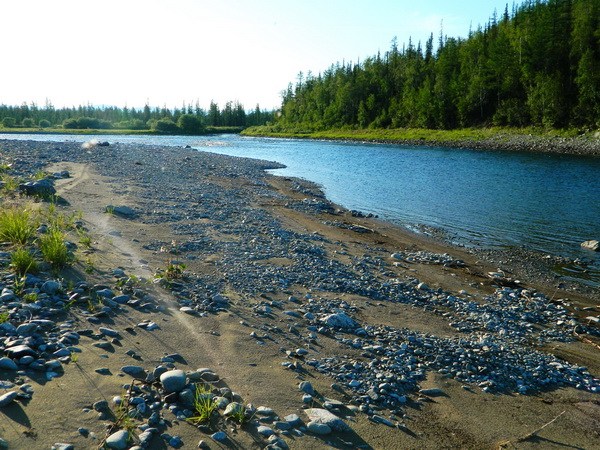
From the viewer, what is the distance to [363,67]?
579 feet

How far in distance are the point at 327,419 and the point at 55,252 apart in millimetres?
6811

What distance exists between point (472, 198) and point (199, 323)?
84.8ft

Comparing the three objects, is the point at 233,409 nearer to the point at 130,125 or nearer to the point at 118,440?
the point at 118,440

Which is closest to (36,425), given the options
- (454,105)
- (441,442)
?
(441,442)

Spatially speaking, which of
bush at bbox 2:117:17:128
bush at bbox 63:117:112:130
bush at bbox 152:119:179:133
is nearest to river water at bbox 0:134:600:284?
bush at bbox 152:119:179:133

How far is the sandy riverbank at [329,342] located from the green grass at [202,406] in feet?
0.47

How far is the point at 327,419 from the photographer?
586cm

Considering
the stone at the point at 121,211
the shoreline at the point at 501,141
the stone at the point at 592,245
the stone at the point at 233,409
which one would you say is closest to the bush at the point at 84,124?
the shoreline at the point at 501,141

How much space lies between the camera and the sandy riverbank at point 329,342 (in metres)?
5.82

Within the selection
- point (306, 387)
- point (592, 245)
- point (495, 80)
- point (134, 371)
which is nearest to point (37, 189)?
point (134, 371)

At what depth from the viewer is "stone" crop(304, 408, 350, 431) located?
5799mm

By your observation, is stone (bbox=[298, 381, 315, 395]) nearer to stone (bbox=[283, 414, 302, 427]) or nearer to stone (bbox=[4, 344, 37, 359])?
stone (bbox=[283, 414, 302, 427])

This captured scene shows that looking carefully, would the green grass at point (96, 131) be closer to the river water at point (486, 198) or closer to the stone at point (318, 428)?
the river water at point (486, 198)

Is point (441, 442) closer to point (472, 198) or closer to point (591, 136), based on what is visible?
point (472, 198)
